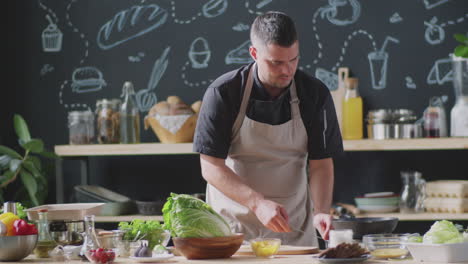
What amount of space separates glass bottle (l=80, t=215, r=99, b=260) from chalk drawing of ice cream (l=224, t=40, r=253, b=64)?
107 inches

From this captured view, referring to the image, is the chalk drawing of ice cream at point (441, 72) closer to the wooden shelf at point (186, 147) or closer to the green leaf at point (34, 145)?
the wooden shelf at point (186, 147)

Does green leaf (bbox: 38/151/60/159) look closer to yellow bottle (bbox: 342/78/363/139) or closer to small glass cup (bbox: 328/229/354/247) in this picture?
yellow bottle (bbox: 342/78/363/139)

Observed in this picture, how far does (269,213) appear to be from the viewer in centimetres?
279

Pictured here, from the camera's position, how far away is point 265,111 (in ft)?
11.2

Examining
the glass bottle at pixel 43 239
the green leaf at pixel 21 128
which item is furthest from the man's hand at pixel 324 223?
the green leaf at pixel 21 128

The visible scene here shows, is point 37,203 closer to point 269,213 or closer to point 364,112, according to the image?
point 364,112

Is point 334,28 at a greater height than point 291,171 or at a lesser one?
greater

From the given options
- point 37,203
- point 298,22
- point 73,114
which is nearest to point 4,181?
point 37,203

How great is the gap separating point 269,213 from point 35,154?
312cm

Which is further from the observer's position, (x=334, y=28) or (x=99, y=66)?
(x=99, y=66)

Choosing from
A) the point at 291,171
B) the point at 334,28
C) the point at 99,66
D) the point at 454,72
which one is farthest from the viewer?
the point at 99,66

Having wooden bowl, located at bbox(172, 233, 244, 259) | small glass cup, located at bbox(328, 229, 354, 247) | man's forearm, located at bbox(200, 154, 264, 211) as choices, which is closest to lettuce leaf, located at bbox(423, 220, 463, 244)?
small glass cup, located at bbox(328, 229, 354, 247)

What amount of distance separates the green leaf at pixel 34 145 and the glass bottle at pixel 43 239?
2.36 metres

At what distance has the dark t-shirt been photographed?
10.8 ft
